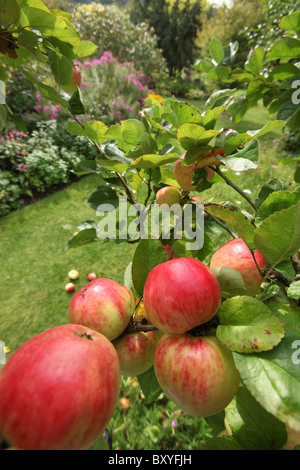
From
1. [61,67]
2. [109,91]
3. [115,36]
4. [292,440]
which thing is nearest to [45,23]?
[61,67]

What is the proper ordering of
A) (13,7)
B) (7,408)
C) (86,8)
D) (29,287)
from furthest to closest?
(86,8) → (29,287) → (13,7) → (7,408)

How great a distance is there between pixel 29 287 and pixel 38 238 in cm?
59

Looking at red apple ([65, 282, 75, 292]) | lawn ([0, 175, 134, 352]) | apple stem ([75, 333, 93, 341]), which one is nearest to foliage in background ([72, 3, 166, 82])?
lawn ([0, 175, 134, 352])

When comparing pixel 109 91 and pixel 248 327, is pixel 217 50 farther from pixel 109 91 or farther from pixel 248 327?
pixel 109 91

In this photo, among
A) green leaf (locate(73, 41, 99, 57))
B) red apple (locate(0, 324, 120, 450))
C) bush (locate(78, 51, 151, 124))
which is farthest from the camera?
bush (locate(78, 51, 151, 124))

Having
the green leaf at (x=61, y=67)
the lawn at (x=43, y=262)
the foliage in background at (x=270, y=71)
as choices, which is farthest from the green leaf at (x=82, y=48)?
the lawn at (x=43, y=262)

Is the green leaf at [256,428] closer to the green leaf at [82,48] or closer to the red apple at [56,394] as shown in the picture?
the red apple at [56,394]

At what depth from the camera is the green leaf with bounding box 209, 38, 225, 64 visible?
24.0 inches

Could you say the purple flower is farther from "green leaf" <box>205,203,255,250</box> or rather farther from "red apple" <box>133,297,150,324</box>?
"green leaf" <box>205,203,255,250</box>

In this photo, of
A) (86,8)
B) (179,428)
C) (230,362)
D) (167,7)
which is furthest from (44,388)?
(167,7)

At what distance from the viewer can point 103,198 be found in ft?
2.09

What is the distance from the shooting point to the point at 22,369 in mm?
264

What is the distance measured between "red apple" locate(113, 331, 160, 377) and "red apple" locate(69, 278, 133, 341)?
2cm
